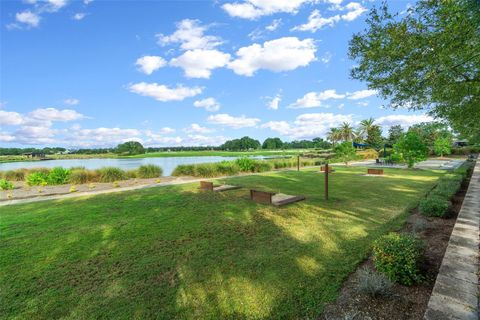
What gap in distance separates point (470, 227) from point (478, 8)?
3.85m

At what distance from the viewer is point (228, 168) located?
53.8 ft

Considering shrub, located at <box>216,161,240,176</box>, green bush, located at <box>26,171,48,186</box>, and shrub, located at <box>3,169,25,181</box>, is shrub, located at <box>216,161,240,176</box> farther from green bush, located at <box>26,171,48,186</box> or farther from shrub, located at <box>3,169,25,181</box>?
shrub, located at <box>3,169,25,181</box>

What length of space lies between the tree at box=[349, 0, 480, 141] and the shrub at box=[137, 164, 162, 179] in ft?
43.9

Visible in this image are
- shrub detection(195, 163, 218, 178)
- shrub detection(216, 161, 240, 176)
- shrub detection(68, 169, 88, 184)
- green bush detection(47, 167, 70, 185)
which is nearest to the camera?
green bush detection(47, 167, 70, 185)

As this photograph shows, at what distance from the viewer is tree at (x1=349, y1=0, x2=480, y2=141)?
4.17 meters

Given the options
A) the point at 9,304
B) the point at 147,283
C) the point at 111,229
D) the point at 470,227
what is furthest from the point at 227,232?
the point at 470,227

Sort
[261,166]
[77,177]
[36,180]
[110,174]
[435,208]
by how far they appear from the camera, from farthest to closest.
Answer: [261,166] < [110,174] < [77,177] < [36,180] < [435,208]

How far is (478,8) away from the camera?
3629 millimetres

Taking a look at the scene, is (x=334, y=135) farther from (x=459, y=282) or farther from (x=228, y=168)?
(x=459, y=282)

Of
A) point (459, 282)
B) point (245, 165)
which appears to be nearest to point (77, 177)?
point (245, 165)

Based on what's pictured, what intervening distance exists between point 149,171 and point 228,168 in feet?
18.4

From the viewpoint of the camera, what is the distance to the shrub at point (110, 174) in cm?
1362

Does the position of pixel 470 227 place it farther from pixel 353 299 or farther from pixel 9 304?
pixel 9 304

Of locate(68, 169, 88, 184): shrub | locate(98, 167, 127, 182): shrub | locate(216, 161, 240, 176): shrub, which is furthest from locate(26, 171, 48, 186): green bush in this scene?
locate(216, 161, 240, 176): shrub
